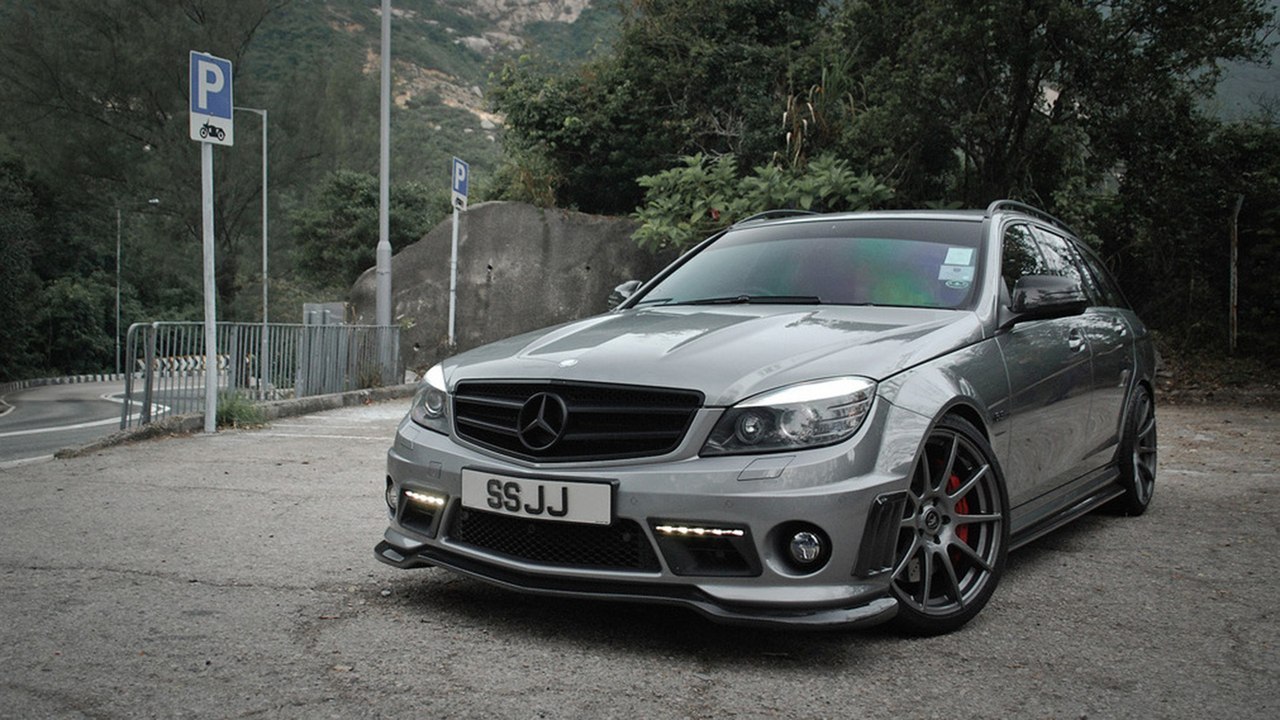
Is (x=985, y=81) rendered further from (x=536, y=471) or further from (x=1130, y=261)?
(x=536, y=471)

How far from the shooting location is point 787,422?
3.28 metres

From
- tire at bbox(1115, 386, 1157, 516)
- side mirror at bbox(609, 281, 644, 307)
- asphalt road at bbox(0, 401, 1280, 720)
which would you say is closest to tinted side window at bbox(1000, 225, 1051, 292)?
tire at bbox(1115, 386, 1157, 516)

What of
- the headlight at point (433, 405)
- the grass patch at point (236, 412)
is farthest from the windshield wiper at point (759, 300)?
the grass patch at point (236, 412)

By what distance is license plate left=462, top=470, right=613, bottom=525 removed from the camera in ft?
10.8

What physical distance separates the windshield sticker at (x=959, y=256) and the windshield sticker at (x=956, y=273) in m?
0.03

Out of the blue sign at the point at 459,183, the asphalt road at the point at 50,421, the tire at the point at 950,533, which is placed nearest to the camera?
the tire at the point at 950,533

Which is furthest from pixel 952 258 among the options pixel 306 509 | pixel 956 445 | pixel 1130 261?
pixel 1130 261

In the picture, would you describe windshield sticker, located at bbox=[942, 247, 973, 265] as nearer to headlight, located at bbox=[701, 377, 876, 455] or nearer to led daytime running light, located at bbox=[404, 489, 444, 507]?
headlight, located at bbox=[701, 377, 876, 455]

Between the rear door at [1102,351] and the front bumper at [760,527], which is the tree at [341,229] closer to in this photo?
the rear door at [1102,351]

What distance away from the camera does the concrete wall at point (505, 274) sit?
65.9ft

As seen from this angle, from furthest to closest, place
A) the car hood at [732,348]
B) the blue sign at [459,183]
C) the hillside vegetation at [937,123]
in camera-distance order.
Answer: the blue sign at [459,183], the hillside vegetation at [937,123], the car hood at [732,348]

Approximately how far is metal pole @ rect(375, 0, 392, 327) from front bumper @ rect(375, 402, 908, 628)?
13271 millimetres

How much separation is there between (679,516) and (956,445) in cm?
108

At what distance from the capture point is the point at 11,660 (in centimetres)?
321
